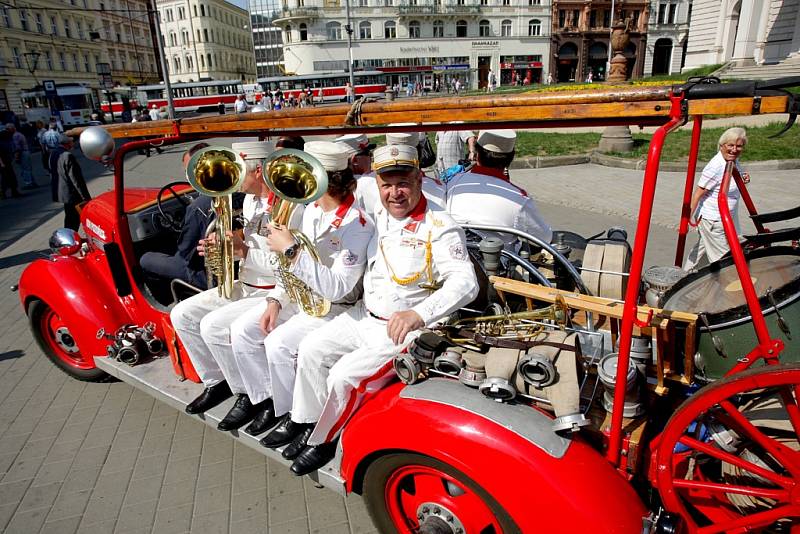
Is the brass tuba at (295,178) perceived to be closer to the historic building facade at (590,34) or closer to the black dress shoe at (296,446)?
the black dress shoe at (296,446)

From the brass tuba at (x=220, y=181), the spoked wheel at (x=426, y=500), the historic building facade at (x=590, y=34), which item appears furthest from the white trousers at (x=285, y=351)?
the historic building facade at (x=590, y=34)

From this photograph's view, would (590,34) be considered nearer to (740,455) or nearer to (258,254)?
(258,254)

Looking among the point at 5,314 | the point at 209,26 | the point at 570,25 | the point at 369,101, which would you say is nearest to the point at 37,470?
the point at 369,101

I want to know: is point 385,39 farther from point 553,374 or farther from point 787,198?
point 553,374

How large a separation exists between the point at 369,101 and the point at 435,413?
1507 mm

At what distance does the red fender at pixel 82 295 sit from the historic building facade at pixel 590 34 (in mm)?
65751

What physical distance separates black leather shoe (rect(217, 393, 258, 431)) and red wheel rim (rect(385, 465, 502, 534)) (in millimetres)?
1195

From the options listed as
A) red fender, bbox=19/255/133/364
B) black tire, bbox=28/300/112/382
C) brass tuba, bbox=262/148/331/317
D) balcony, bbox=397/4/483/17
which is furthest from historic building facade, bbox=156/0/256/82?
brass tuba, bbox=262/148/331/317

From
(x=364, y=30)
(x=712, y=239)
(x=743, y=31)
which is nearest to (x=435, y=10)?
(x=364, y=30)

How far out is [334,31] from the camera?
58.2 metres

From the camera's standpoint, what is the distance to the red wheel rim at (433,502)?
6.85 ft

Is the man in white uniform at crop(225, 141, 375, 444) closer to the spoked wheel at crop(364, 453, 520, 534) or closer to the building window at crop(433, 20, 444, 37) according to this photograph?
the spoked wheel at crop(364, 453, 520, 534)

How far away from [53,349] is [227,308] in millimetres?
2352

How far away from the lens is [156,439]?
349cm
